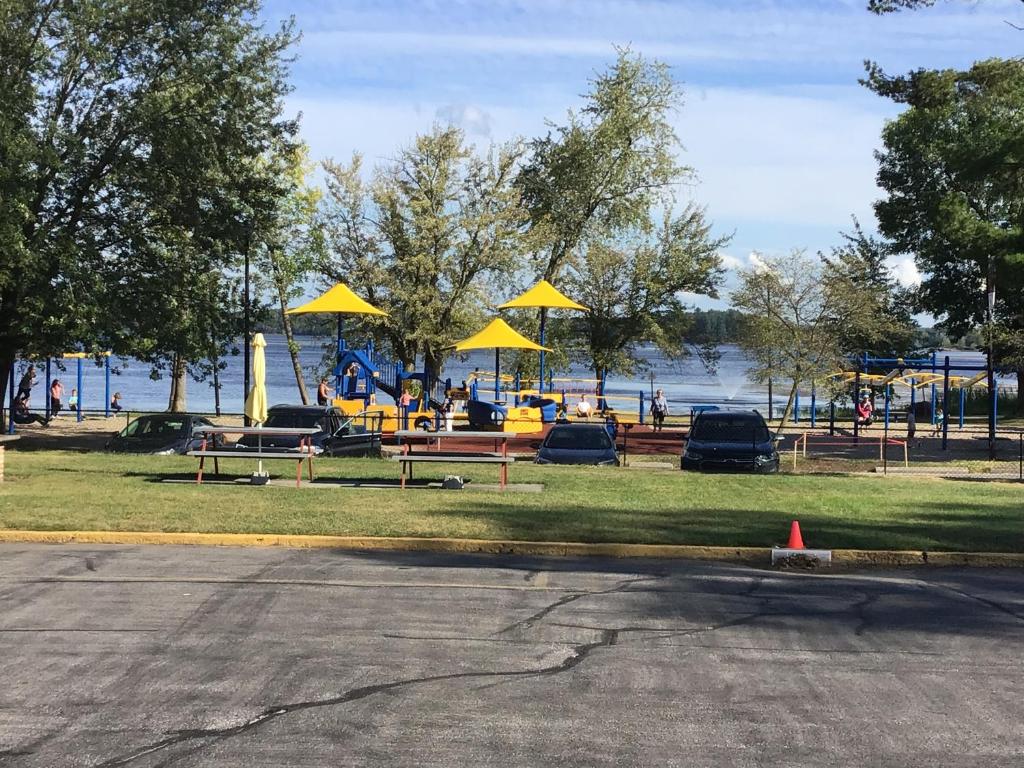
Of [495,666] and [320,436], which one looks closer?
[495,666]

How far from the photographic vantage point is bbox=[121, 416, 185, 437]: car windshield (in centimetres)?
2373

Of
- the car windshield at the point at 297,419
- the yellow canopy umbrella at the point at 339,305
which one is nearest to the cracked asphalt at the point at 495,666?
the car windshield at the point at 297,419

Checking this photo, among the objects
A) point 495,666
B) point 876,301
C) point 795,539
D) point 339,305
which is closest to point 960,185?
point 876,301

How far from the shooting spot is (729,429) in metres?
22.8

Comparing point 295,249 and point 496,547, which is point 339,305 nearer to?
point 295,249

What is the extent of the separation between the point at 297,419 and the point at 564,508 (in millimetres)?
10400

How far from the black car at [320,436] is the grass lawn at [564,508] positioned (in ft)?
10.3

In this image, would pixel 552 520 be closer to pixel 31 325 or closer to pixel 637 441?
pixel 31 325

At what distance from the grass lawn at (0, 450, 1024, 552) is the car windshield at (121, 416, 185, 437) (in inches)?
145

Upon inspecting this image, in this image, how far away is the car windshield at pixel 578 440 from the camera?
75.2ft

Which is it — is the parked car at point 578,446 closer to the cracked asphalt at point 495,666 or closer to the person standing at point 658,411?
the cracked asphalt at point 495,666

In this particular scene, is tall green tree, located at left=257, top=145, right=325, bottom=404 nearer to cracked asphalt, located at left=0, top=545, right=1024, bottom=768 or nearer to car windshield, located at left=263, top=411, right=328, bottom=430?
car windshield, located at left=263, top=411, right=328, bottom=430

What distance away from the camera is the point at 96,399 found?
66000 millimetres

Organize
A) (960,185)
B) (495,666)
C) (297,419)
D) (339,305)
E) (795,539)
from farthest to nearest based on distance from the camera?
(960,185), (339,305), (297,419), (795,539), (495,666)
